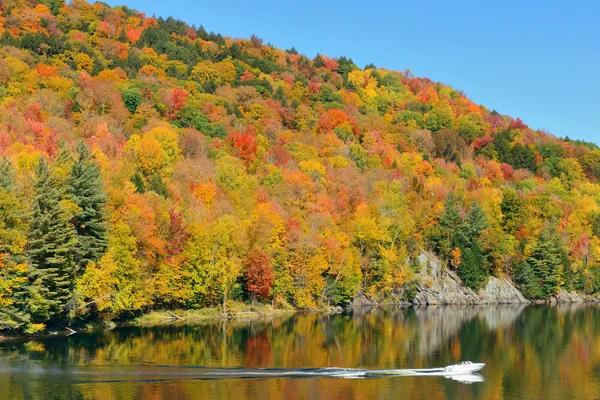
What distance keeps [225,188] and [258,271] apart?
23852mm

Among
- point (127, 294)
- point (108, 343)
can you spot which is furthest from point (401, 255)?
point (108, 343)

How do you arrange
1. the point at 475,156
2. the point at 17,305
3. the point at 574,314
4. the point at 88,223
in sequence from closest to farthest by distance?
1. the point at 17,305
2. the point at 88,223
3. the point at 574,314
4. the point at 475,156

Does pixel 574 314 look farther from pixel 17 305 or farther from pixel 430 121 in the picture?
pixel 430 121

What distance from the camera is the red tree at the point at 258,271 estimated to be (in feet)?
268

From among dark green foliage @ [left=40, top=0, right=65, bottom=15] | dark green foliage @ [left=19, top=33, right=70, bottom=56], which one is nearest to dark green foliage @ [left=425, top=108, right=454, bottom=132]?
dark green foliage @ [left=19, top=33, right=70, bottom=56]

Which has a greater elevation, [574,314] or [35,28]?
[35,28]

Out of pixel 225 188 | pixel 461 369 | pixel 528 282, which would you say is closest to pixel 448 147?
pixel 528 282

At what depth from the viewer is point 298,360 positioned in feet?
173

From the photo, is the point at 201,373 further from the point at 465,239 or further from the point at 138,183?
the point at 465,239

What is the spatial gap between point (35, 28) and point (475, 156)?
121331mm

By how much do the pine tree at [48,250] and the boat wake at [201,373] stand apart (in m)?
12.6

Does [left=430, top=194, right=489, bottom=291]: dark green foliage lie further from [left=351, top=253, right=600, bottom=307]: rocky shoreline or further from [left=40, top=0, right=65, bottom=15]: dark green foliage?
[left=40, top=0, right=65, bottom=15]: dark green foliage

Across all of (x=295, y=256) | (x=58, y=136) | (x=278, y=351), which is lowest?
(x=278, y=351)

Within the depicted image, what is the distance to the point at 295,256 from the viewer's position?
89312 mm
